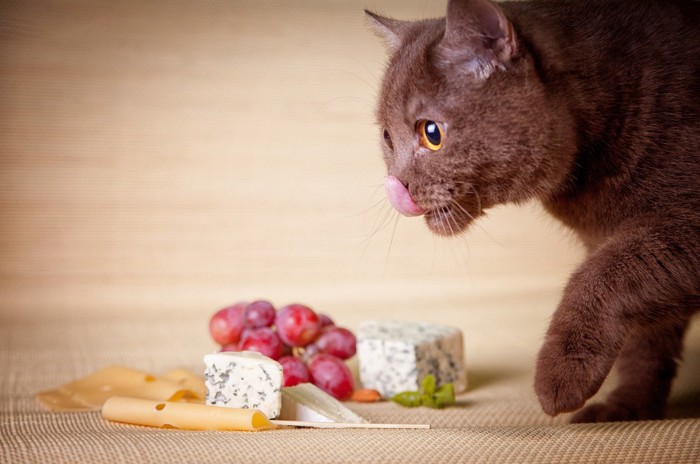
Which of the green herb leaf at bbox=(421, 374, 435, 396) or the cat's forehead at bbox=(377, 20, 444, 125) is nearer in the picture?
the cat's forehead at bbox=(377, 20, 444, 125)

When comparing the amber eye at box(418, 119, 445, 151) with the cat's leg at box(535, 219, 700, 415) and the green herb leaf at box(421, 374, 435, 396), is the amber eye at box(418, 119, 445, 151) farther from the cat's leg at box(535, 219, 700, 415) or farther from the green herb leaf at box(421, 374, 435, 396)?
the green herb leaf at box(421, 374, 435, 396)

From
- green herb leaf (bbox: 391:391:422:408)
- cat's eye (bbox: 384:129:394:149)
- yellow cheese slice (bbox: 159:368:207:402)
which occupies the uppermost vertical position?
cat's eye (bbox: 384:129:394:149)

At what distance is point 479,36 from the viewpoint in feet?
3.90

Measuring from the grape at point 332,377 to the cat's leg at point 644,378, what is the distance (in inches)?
17.2

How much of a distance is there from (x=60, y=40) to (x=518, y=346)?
1848mm

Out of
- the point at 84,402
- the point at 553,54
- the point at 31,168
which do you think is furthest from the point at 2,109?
the point at 553,54

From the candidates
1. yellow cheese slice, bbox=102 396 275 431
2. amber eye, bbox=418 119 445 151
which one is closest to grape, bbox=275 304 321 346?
yellow cheese slice, bbox=102 396 275 431

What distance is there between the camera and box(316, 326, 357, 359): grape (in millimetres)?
1666

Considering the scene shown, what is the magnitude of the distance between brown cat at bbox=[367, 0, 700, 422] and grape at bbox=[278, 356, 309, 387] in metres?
0.44

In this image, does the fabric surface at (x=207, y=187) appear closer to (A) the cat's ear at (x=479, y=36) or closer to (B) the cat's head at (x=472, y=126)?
(B) the cat's head at (x=472, y=126)

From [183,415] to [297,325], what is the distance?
0.42m

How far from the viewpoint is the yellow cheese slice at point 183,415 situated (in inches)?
48.0

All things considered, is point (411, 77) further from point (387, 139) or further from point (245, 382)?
point (245, 382)

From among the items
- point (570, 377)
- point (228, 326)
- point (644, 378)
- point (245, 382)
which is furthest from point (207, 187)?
point (570, 377)
